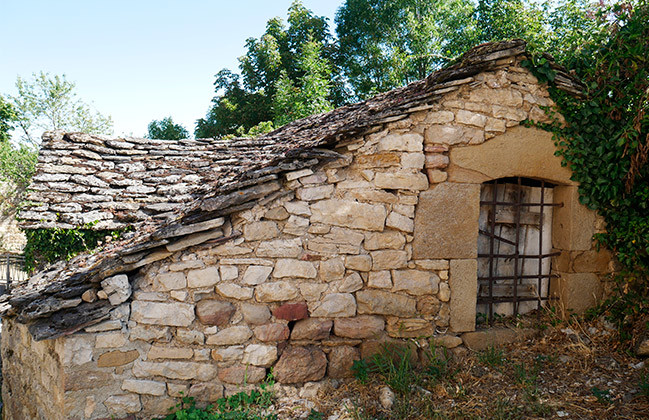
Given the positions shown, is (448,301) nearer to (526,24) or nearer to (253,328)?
(253,328)

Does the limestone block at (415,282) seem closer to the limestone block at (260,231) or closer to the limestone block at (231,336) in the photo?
the limestone block at (260,231)

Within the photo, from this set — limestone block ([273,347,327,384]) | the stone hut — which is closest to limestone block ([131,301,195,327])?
the stone hut

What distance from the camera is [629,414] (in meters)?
3.58

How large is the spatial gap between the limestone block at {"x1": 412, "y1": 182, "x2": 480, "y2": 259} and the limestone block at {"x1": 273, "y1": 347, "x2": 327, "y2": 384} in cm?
134

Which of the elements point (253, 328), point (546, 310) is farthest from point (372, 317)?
point (546, 310)

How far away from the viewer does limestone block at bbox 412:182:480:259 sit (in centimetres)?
432

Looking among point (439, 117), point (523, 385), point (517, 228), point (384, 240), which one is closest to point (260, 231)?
point (384, 240)

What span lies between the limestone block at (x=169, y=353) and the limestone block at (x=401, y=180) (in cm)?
228

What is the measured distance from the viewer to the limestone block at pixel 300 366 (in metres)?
4.00

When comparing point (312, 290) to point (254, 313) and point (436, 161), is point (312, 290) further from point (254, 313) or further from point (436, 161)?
point (436, 161)

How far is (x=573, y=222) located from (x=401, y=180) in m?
2.06

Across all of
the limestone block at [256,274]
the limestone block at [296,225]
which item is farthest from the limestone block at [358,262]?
the limestone block at [256,274]

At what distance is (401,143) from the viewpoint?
4293mm

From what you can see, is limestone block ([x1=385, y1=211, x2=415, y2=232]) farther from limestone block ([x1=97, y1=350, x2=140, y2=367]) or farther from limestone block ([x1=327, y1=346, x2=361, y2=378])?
limestone block ([x1=97, y1=350, x2=140, y2=367])
